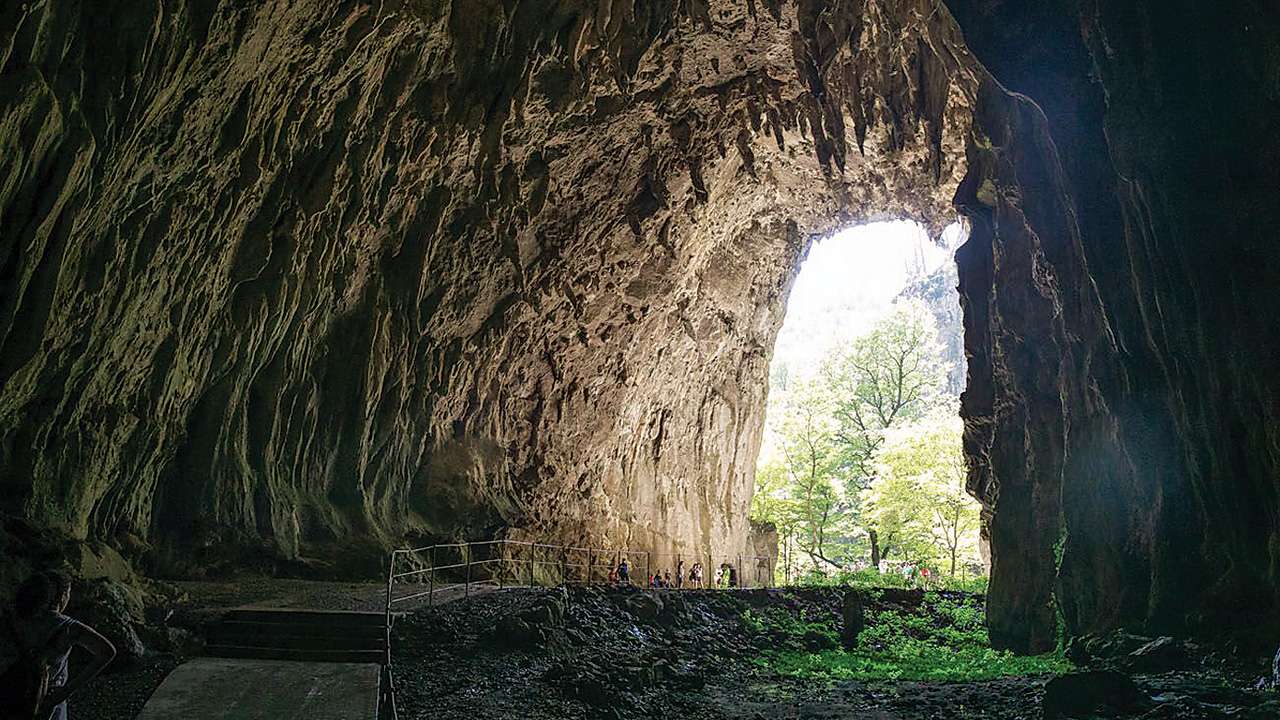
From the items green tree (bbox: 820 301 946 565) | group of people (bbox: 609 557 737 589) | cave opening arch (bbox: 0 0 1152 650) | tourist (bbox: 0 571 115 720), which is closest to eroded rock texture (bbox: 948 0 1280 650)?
cave opening arch (bbox: 0 0 1152 650)

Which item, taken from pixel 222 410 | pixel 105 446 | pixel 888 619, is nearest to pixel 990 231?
pixel 888 619

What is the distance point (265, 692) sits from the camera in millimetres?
6887

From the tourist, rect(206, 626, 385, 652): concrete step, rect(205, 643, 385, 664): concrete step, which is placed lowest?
rect(205, 643, 385, 664): concrete step

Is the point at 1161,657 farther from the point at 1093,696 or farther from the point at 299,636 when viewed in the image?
the point at 299,636

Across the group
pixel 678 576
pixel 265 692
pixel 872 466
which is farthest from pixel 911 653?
pixel 872 466

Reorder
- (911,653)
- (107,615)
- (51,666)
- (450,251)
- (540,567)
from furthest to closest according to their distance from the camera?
(540,567), (450,251), (911,653), (107,615), (51,666)

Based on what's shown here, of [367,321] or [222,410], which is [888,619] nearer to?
[367,321]

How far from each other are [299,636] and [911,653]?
39.4ft

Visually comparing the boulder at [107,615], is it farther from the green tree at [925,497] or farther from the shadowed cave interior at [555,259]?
the green tree at [925,497]

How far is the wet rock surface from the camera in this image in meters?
8.41

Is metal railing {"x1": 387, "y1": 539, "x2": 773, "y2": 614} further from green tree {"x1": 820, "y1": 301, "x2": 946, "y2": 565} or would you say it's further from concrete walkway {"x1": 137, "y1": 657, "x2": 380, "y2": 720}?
green tree {"x1": 820, "y1": 301, "x2": 946, "y2": 565}

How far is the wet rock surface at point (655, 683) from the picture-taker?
27.6 feet

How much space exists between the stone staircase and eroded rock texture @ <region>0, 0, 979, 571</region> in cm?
294

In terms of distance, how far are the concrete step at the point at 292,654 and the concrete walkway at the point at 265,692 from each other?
66 centimetres
